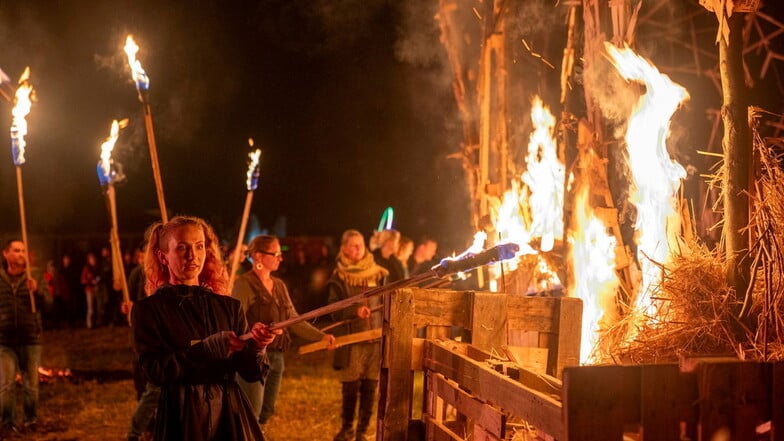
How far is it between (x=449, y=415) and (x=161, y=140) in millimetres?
31497

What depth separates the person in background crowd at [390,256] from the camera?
29.8 ft

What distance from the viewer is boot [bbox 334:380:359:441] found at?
768 cm

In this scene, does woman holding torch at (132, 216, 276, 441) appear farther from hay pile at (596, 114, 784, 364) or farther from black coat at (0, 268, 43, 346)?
black coat at (0, 268, 43, 346)

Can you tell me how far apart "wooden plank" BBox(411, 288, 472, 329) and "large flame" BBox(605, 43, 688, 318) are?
111cm

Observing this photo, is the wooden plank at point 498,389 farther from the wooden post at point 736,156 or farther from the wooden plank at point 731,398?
the wooden post at point 736,156

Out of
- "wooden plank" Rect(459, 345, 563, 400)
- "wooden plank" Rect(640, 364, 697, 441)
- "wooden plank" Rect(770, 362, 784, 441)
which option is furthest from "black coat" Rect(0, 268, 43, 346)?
"wooden plank" Rect(770, 362, 784, 441)

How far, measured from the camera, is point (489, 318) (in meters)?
4.94

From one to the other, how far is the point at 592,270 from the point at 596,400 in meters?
3.28

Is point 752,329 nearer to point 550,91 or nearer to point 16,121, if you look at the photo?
point 550,91

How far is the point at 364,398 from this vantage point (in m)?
7.60

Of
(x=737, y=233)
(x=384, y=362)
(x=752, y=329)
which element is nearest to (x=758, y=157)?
(x=737, y=233)

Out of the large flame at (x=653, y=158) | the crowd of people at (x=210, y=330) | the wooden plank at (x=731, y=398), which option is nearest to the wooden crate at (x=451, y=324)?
the large flame at (x=653, y=158)

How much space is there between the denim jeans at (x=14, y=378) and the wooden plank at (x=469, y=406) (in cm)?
517

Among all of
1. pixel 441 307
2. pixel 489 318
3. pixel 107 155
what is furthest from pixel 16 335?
pixel 489 318
